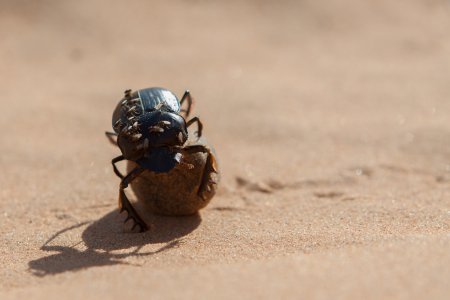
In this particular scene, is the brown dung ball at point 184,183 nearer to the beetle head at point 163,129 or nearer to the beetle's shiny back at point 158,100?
the beetle head at point 163,129

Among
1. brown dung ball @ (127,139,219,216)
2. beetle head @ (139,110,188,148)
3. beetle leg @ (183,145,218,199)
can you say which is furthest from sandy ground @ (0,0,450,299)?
beetle head @ (139,110,188,148)

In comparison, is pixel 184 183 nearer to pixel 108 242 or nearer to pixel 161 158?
pixel 161 158

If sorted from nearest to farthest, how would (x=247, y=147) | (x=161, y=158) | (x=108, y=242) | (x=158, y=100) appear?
(x=161, y=158) < (x=108, y=242) < (x=158, y=100) < (x=247, y=147)

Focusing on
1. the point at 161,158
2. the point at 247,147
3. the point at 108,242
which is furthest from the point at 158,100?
the point at 247,147

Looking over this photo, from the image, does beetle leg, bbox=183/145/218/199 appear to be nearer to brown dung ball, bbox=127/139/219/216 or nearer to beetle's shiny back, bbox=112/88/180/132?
brown dung ball, bbox=127/139/219/216

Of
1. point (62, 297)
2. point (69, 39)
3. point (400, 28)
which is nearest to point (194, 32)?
point (69, 39)

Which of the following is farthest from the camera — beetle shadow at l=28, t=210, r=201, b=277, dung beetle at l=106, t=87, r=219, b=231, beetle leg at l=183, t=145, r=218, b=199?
beetle leg at l=183, t=145, r=218, b=199
